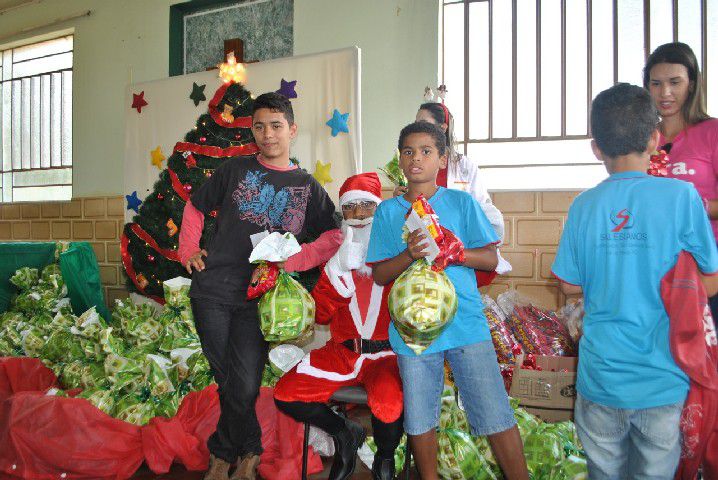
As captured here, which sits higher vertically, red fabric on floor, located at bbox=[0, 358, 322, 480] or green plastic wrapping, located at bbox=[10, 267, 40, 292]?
green plastic wrapping, located at bbox=[10, 267, 40, 292]

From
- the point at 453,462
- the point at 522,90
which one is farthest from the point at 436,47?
the point at 453,462

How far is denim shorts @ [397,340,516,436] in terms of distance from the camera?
156cm

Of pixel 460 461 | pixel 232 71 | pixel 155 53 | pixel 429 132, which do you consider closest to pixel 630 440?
pixel 460 461

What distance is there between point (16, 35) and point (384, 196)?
4.27m

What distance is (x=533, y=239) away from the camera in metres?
3.42

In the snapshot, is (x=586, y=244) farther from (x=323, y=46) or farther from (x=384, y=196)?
(x=323, y=46)

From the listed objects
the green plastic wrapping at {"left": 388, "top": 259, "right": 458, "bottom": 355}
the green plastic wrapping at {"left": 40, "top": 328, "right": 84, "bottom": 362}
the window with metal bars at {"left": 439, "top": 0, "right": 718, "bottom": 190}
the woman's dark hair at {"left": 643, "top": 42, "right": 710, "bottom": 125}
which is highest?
the window with metal bars at {"left": 439, "top": 0, "right": 718, "bottom": 190}

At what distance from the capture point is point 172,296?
3494mm

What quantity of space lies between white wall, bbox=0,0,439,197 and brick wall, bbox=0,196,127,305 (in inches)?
5.8

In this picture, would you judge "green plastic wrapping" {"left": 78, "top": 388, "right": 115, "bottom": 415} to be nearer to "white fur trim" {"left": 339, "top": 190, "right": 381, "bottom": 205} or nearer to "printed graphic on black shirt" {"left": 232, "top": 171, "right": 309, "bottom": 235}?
"printed graphic on black shirt" {"left": 232, "top": 171, "right": 309, "bottom": 235}

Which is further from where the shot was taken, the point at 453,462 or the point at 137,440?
the point at 137,440

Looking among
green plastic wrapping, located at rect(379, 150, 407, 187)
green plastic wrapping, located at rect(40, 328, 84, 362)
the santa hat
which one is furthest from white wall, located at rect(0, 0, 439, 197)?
green plastic wrapping, located at rect(40, 328, 84, 362)

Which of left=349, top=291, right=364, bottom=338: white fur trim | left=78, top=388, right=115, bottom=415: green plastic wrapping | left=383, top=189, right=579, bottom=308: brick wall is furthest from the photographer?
left=383, top=189, right=579, bottom=308: brick wall

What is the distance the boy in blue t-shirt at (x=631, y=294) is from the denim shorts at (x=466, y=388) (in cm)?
29
